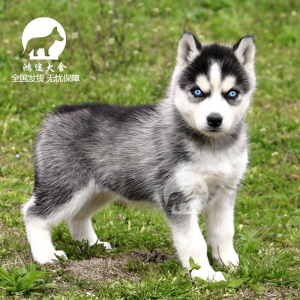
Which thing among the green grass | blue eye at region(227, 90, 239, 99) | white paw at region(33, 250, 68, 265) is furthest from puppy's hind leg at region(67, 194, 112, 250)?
blue eye at region(227, 90, 239, 99)

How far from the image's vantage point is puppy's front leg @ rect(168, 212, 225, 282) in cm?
485

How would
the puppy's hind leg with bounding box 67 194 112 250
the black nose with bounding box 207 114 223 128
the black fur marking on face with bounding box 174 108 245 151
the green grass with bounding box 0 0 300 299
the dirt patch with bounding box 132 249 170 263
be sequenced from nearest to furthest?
the black nose with bounding box 207 114 223 128 < the green grass with bounding box 0 0 300 299 < the black fur marking on face with bounding box 174 108 245 151 < the dirt patch with bounding box 132 249 170 263 < the puppy's hind leg with bounding box 67 194 112 250

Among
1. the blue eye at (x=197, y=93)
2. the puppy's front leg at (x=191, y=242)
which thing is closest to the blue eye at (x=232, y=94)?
the blue eye at (x=197, y=93)

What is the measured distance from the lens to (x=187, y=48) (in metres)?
5.08

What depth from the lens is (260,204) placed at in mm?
7070

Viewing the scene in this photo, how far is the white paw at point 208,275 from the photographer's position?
15.9 ft

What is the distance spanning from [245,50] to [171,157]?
3.78ft

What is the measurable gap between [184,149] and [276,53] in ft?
22.0

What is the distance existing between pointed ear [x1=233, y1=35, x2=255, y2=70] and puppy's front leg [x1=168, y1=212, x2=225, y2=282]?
143 centimetres

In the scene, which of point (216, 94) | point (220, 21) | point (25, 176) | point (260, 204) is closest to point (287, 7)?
point (220, 21)

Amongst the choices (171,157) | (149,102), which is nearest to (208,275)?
(171,157)

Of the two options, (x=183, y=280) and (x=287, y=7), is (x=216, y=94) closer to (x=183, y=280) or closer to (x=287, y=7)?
(x=183, y=280)

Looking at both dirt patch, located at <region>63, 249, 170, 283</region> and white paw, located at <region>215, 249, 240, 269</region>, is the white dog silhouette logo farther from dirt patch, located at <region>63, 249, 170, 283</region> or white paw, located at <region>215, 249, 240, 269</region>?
white paw, located at <region>215, 249, 240, 269</region>

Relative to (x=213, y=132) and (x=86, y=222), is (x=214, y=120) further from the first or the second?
(x=86, y=222)
